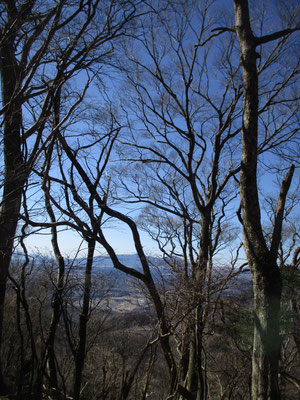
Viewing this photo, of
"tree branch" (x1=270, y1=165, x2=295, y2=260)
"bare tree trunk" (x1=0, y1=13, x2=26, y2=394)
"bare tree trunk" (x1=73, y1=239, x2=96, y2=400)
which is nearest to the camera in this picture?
"bare tree trunk" (x1=0, y1=13, x2=26, y2=394)

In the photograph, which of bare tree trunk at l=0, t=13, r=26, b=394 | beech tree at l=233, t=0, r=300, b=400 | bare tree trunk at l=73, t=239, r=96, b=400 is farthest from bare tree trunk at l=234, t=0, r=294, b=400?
bare tree trunk at l=73, t=239, r=96, b=400

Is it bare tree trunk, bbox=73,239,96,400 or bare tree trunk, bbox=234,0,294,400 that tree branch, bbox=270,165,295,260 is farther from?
bare tree trunk, bbox=73,239,96,400

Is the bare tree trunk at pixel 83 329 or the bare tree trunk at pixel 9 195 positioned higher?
the bare tree trunk at pixel 9 195

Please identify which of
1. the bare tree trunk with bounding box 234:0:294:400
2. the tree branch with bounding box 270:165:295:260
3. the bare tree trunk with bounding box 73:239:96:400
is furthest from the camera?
the bare tree trunk with bounding box 73:239:96:400

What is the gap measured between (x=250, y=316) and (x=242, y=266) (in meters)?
1.27

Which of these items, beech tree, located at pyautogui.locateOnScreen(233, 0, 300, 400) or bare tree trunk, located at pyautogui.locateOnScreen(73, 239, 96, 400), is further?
bare tree trunk, located at pyautogui.locateOnScreen(73, 239, 96, 400)

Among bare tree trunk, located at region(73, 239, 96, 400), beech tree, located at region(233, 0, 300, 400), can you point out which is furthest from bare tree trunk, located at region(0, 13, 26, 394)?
beech tree, located at region(233, 0, 300, 400)

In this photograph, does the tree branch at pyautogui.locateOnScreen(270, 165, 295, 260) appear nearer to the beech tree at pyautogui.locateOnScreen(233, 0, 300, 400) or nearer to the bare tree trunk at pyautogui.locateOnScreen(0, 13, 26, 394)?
the beech tree at pyautogui.locateOnScreen(233, 0, 300, 400)

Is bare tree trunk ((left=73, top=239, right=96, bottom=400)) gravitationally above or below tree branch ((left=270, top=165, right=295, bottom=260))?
below

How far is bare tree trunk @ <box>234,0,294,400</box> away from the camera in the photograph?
3.39 m

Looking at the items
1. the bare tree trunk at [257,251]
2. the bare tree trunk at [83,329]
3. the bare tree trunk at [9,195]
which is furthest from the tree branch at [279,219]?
the bare tree trunk at [83,329]

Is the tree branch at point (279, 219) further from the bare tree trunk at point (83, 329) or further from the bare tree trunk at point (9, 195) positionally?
the bare tree trunk at point (83, 329)

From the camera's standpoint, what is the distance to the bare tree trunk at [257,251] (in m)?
3.39

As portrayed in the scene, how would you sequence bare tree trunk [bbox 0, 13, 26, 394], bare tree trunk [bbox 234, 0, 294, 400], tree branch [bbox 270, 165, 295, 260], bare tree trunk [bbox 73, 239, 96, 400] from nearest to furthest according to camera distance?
bare tree trunk [bbox 234, 0, 294, 400] → bare tree trunk [bbox 0, 13, 26, 394] → tree branch [bbox 270, 165, 295, 260] → bare tree trunk [bbox 73, 239, 96, 400]
